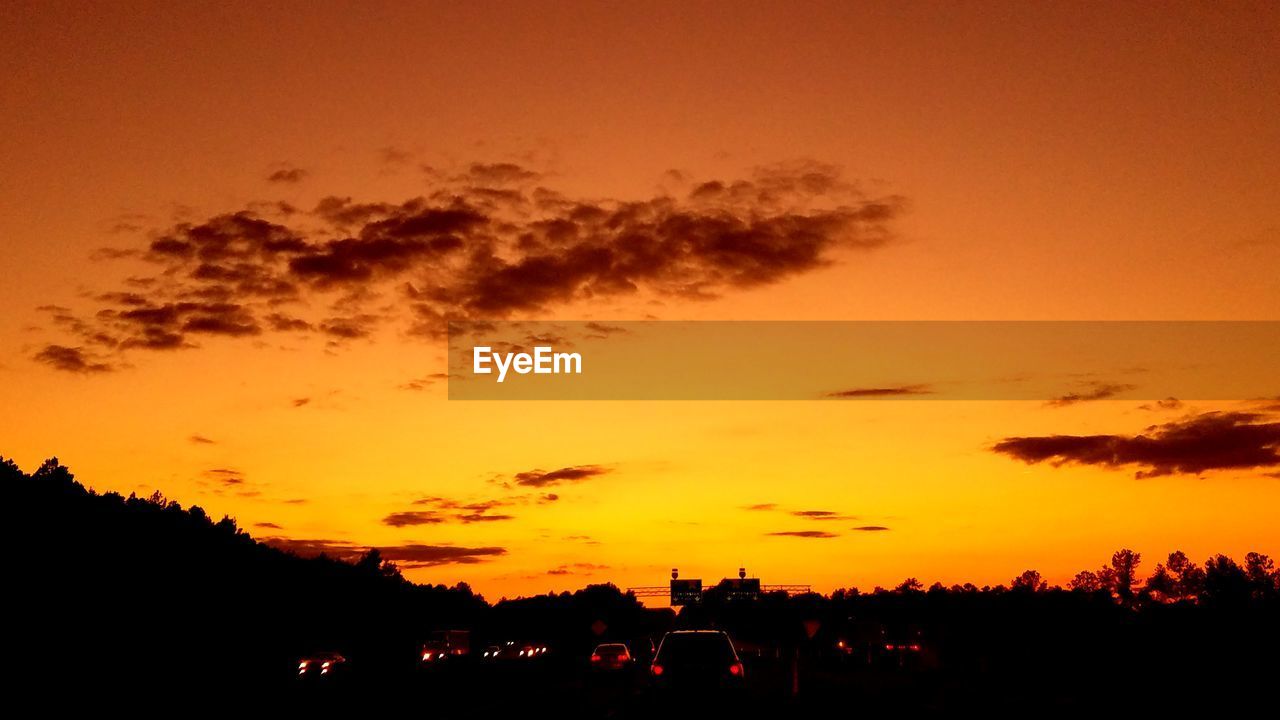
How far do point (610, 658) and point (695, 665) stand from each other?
3048cm

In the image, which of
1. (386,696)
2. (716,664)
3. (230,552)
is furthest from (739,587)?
(716,664)

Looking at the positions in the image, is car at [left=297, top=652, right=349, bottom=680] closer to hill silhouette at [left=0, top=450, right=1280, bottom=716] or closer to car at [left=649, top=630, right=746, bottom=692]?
hill silhouette at [left=0, top=450, right=1280, bottom=716]

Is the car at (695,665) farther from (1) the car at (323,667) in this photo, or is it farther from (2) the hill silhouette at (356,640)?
(1) the car at (323,667)

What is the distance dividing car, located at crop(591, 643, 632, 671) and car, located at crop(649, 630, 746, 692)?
29.3 meters

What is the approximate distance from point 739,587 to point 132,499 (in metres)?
62.4

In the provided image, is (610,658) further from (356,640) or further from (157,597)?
(356,640)

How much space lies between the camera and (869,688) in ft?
165

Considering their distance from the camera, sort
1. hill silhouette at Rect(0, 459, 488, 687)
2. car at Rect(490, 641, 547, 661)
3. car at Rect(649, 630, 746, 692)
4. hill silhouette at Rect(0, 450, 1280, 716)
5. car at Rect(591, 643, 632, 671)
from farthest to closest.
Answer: car at Rect(490, 641, 547, 661) < hill silhouette at Rect(0, 459, 488, 687) < car at Rect(591, 643, 632, 671) < hill silhouette at Rect(0, 450, 1280, 716) < car at Rect(649, 630, 746, 692)

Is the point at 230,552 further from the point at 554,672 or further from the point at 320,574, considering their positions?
the point at 554,672

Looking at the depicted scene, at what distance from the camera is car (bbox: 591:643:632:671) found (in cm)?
5466

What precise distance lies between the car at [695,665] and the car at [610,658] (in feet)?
96.0

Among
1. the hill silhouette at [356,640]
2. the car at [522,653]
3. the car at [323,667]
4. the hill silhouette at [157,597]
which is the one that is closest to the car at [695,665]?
the hill silhouette at [356,640]

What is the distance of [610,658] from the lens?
55188 mm

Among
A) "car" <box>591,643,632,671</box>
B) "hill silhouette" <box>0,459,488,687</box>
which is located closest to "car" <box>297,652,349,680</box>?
"hill silhouette" <box>0,459,488,687</box>
